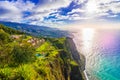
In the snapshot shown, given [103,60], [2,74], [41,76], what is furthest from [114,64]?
[2,74]

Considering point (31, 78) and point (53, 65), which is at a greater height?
point (31, 78)

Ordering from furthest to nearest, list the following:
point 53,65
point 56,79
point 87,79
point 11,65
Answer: point 87,79, point 53,65, point 56,79, point 11,65

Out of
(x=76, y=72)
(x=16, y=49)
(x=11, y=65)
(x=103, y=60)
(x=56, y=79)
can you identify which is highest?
(x=16, y=49)

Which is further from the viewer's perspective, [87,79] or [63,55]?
[87,79]

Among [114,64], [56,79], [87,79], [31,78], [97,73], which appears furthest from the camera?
[114,64]

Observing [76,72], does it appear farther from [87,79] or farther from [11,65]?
[11,65]

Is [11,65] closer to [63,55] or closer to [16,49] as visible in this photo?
→ [16,49]

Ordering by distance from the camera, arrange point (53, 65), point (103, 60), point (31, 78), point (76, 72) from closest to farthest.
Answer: point (31, 78) < point (53, 65) < point (76, 72) < point (103, 60)

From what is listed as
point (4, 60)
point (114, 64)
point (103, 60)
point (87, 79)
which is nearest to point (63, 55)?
point (87, 79)

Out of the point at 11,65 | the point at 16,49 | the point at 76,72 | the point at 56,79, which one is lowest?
the point at 76,72
